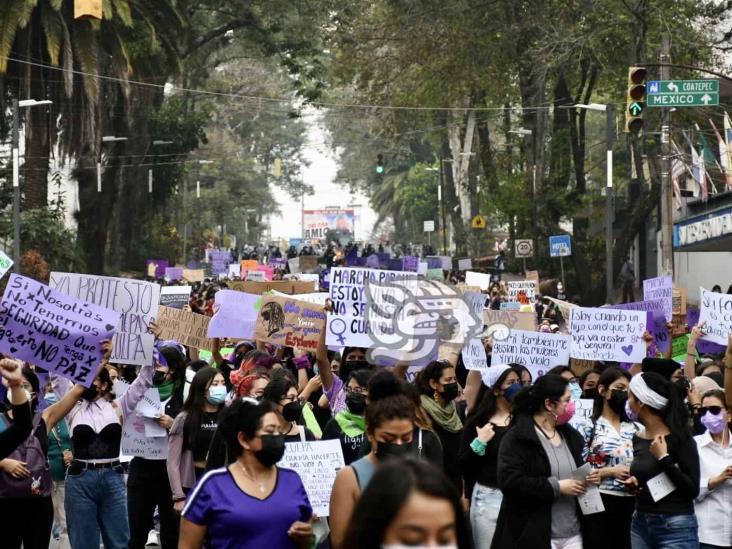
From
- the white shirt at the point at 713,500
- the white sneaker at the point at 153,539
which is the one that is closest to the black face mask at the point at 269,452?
the white shirt at the point at 713,500

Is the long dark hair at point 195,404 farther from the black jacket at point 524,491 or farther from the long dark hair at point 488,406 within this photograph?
the black jacket at point 524,491

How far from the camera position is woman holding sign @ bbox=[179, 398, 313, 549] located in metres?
5.56

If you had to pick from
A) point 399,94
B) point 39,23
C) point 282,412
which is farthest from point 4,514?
point 399,94

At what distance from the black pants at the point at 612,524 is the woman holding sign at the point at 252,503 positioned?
227 cm

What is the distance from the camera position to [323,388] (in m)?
9.65

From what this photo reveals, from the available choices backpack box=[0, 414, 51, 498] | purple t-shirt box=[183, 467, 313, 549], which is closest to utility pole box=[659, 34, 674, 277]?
backpack box=[0, 414, 51, 498]

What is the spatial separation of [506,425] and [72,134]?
94.9 ft

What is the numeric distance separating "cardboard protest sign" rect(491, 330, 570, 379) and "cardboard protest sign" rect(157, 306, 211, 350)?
9.20 feet

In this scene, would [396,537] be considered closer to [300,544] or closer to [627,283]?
[300,544]

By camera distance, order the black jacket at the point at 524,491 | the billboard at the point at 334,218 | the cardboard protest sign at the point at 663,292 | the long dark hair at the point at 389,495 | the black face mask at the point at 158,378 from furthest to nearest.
A: 1. the billboard at the point at 334,218
2. the cardboard protest sign at the point at 663,292
3. the black face mask at the point at 158,378
4. the black jacket at the point at 524,491
5. the long dark hair at the point at 389,495

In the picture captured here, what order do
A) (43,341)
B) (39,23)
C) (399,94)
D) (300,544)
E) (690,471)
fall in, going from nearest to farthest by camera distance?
(300,544) → (690,471) → (43,341) → (39,23) → (399,94)

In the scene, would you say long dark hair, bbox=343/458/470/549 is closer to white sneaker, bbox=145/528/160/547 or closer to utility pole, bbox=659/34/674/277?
white sneaker, bbox=145/528/160/547

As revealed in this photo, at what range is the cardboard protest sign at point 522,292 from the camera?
1036 inches

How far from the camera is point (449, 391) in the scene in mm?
8141
